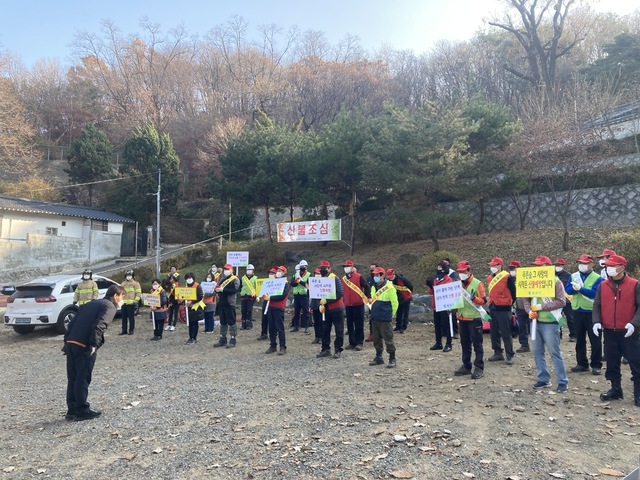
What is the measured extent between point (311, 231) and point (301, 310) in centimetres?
587

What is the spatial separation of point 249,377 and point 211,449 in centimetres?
316

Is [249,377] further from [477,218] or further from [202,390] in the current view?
[477,218]

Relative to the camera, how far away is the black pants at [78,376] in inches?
240

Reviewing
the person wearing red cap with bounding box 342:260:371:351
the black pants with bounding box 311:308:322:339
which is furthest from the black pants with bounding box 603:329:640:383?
the black pants with bounding box 311:308:322:339

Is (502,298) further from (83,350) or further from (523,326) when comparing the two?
(83,350)

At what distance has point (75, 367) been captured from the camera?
6.27m

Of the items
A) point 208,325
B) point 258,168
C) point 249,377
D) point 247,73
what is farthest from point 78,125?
point 249,377

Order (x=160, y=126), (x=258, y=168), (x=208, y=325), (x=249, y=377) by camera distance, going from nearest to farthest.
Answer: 1. (x=249, y=377)
2. (x=208, y=325)
3. (x=258, y=168)
4. (x=160, y=126)

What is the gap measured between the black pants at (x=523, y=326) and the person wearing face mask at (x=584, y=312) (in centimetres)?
147

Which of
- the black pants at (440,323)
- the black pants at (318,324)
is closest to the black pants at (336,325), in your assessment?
the black pants at (318,324)

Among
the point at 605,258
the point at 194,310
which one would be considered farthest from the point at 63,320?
the point at 605,258

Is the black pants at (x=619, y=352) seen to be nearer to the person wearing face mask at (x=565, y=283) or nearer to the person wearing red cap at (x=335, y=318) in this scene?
the person wearing face mask at (x=565, y=283)

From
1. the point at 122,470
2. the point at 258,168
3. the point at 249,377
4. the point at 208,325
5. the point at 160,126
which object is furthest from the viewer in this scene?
the point at 160,126

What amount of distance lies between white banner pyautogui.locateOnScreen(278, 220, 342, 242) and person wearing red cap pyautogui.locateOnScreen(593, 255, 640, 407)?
485 inches
